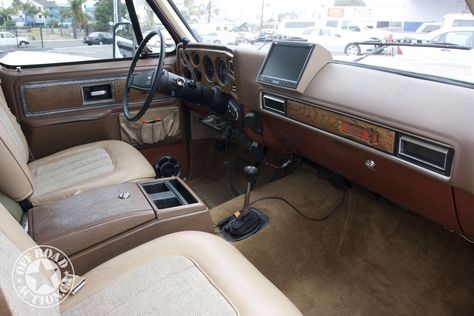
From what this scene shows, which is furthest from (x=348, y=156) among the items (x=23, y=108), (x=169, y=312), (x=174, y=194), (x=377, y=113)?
(x=23, y=108)

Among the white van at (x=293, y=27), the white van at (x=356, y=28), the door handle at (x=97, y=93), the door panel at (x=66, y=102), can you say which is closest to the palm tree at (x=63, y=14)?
the door panel at (x=66, y=102)

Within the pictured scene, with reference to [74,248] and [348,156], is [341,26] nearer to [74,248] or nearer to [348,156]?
[348,156]

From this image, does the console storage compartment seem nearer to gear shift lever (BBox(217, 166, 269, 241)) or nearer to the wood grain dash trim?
gear shift lever (BBox(217, 166, 269, 241))

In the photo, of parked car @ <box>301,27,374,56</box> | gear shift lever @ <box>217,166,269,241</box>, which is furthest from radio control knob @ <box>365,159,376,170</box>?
gear shift lever @ <box>217,166,269,241</box>

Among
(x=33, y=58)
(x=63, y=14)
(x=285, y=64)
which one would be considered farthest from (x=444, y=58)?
(x=33, y=58)

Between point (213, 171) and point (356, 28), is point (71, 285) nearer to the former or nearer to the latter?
point (356, 28)

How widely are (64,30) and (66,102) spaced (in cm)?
44

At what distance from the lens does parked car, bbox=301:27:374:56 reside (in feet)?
5.84

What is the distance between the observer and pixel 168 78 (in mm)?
2008

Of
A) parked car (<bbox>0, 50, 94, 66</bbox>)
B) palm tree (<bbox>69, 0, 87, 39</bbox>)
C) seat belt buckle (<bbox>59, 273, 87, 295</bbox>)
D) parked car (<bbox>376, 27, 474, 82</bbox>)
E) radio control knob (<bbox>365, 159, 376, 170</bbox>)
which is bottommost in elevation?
seat belt buckle (<bbox>59, 273, 87, 295</bbox>)

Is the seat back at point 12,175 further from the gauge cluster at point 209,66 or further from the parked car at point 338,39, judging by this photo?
the parked car at point 338,39

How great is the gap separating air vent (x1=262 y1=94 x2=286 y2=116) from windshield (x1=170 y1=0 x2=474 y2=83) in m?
0.27

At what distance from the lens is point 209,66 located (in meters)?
2.48

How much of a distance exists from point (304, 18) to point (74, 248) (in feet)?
5.00
